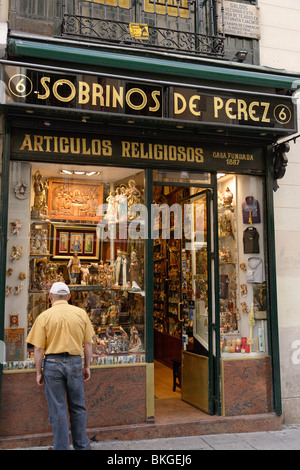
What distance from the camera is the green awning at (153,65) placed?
489cm

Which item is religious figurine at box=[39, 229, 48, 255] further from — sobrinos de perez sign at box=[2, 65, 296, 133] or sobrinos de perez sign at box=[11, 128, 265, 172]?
sobrinos de perez sign at box=[2, 65, 296, 133]

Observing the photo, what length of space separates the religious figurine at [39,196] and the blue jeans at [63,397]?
209 cm

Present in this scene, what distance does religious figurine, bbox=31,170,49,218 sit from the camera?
568 centimetres

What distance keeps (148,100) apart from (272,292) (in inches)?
126

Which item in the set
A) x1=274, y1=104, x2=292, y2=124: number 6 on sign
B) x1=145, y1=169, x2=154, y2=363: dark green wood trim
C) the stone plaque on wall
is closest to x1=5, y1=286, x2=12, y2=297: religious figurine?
x1=145, y1=169, x2=154, y2=363: dark green wood trim

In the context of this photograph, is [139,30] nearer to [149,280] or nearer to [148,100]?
[148,100]

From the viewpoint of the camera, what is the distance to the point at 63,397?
438 cm

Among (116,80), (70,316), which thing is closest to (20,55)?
(116,80)

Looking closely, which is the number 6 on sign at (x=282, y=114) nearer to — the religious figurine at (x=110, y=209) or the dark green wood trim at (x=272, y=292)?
the dark green wood trim at (x=272, y=292)

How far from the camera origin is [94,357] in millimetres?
5555

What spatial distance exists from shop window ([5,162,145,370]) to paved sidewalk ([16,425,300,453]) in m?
0.99

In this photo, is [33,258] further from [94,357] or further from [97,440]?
[97,440]

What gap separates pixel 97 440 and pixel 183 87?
4.47 metres
